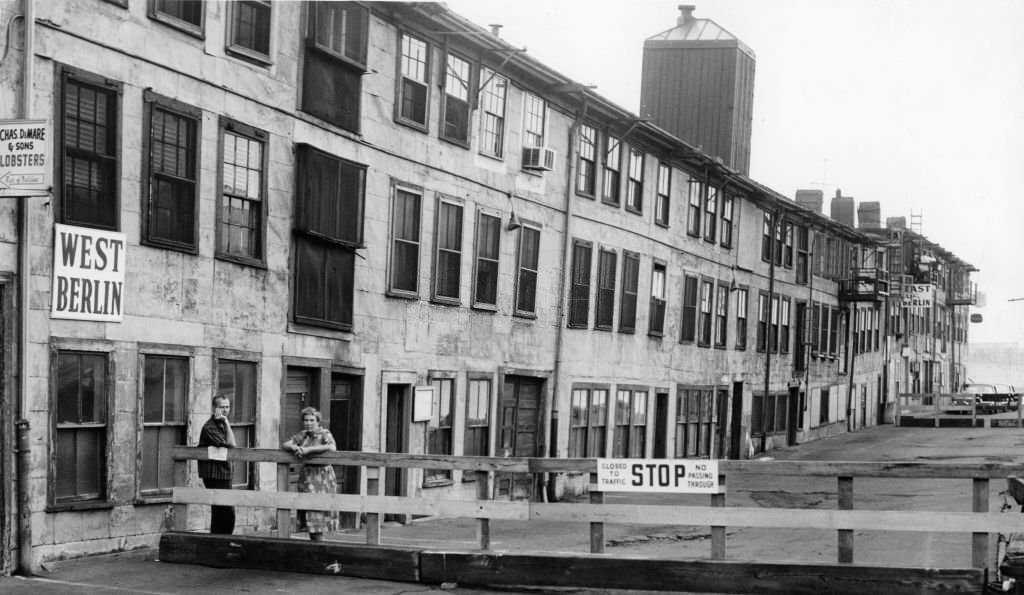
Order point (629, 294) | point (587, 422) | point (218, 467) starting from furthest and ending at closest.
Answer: point (629, 294) < point (587, 422) < point (218, 467)

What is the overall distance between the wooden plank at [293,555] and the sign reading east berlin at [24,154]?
4.08 metres

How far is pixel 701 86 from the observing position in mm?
45219

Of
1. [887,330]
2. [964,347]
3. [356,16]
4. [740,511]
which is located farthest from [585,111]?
[964,347]

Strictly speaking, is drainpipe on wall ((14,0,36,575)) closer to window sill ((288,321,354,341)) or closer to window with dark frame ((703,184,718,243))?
window sill ((288,321,354,341))

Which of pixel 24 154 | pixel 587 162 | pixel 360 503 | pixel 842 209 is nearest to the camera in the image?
pixel 24 154

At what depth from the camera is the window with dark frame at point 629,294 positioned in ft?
111

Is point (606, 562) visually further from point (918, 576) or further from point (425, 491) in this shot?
point (425, 491)

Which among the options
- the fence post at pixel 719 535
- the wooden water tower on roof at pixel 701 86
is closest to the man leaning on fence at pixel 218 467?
the fence post at pixel 719 535

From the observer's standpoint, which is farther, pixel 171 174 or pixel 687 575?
pixel 171 174

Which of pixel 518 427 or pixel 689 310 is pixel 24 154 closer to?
pixel 518 427

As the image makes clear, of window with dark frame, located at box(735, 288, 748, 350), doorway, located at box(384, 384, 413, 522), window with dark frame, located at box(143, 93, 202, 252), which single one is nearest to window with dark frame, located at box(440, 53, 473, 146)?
doorway, located at box(384, 384, 413, 522)

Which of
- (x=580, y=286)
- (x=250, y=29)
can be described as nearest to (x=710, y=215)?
(x=580, y=286)

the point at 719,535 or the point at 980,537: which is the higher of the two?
the point at 980,537

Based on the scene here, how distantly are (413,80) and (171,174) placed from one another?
7.00 metres
